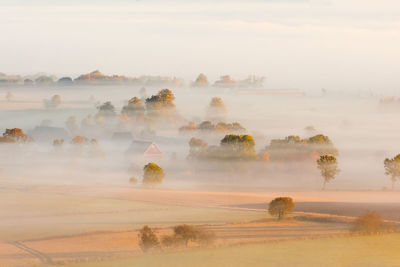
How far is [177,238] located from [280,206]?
33.3ft

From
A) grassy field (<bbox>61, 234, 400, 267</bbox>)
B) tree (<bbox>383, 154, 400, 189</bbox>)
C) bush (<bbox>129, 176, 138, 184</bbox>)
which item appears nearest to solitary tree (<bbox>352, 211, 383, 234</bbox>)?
grassy field (<bbox>61, 234, 400, 267</bbox>)

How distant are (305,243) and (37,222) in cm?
1807

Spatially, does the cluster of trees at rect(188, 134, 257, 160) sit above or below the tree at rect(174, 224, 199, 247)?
above

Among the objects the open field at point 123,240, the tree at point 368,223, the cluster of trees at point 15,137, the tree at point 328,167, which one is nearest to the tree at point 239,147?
the tree at point 328,167

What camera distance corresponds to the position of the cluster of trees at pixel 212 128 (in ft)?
228

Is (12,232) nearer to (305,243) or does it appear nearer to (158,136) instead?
(305,243)

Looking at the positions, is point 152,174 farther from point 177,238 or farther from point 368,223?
point 368,223

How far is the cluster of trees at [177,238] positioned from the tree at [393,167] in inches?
918

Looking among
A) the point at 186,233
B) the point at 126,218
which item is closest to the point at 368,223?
the point at 186,233

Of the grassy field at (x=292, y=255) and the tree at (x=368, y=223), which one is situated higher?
the tree at (x=368, y=223)

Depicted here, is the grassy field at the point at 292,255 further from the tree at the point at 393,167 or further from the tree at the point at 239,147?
the tree at the point at 239,147

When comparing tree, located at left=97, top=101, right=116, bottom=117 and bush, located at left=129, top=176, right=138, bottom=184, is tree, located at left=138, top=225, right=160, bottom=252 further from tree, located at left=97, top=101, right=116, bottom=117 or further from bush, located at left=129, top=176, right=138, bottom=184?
tree, located at left=97, top=101, right=116, bottom=117

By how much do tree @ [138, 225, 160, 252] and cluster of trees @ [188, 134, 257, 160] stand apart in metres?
23.1

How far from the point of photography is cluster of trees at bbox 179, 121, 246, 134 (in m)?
69.4
